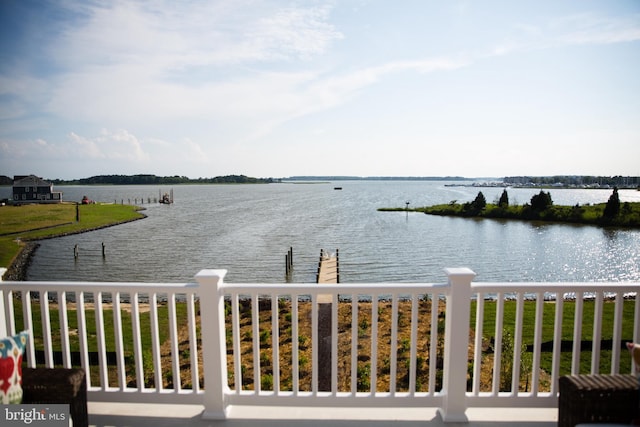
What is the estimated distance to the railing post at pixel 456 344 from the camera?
8.23ft

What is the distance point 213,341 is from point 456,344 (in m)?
1.66

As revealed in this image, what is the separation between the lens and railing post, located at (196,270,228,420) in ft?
8.38

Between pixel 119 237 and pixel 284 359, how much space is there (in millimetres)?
32251

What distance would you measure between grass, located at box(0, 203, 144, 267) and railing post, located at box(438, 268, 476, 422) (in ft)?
96.4

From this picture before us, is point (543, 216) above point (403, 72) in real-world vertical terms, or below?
below

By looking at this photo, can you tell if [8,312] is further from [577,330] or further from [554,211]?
[554,211]

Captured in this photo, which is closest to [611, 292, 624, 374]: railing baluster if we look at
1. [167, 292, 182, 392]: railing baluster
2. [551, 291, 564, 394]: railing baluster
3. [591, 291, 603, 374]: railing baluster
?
[591, 291, 603, 374]: railing baluster

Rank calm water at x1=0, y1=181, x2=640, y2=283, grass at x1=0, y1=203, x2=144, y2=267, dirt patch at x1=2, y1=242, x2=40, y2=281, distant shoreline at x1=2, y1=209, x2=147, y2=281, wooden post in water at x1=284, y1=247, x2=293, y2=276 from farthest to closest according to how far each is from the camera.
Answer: grass at x1=0, y1=203, x2=144, y2=267 → wooden post in water at x1=284, y1=247, x2=293, y2=276 → calm water at x1=0, y1=181, x2=640, y2=283 → distant shoreline at x1=2, y1=209, x2=147, y2=281 → dirt patch at x1=2, y1=242, x2=40, y2=281

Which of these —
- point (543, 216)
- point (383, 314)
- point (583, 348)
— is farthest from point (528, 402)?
point (543, 216)

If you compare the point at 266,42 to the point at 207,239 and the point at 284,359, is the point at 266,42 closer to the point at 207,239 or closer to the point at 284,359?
the point at 284,359

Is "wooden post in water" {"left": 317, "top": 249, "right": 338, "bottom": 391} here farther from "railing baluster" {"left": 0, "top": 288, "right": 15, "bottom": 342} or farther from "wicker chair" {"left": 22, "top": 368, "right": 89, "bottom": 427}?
"railing baluster" {"left": 0, "top": 288, "right": 15, "bottom": 342}

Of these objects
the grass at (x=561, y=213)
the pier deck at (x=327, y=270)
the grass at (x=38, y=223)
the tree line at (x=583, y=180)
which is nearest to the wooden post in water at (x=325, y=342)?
the pier deck at (x=327, y=270)

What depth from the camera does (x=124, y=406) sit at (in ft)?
9.49

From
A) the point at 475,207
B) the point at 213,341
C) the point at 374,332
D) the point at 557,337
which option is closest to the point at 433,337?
the point at 374,332
